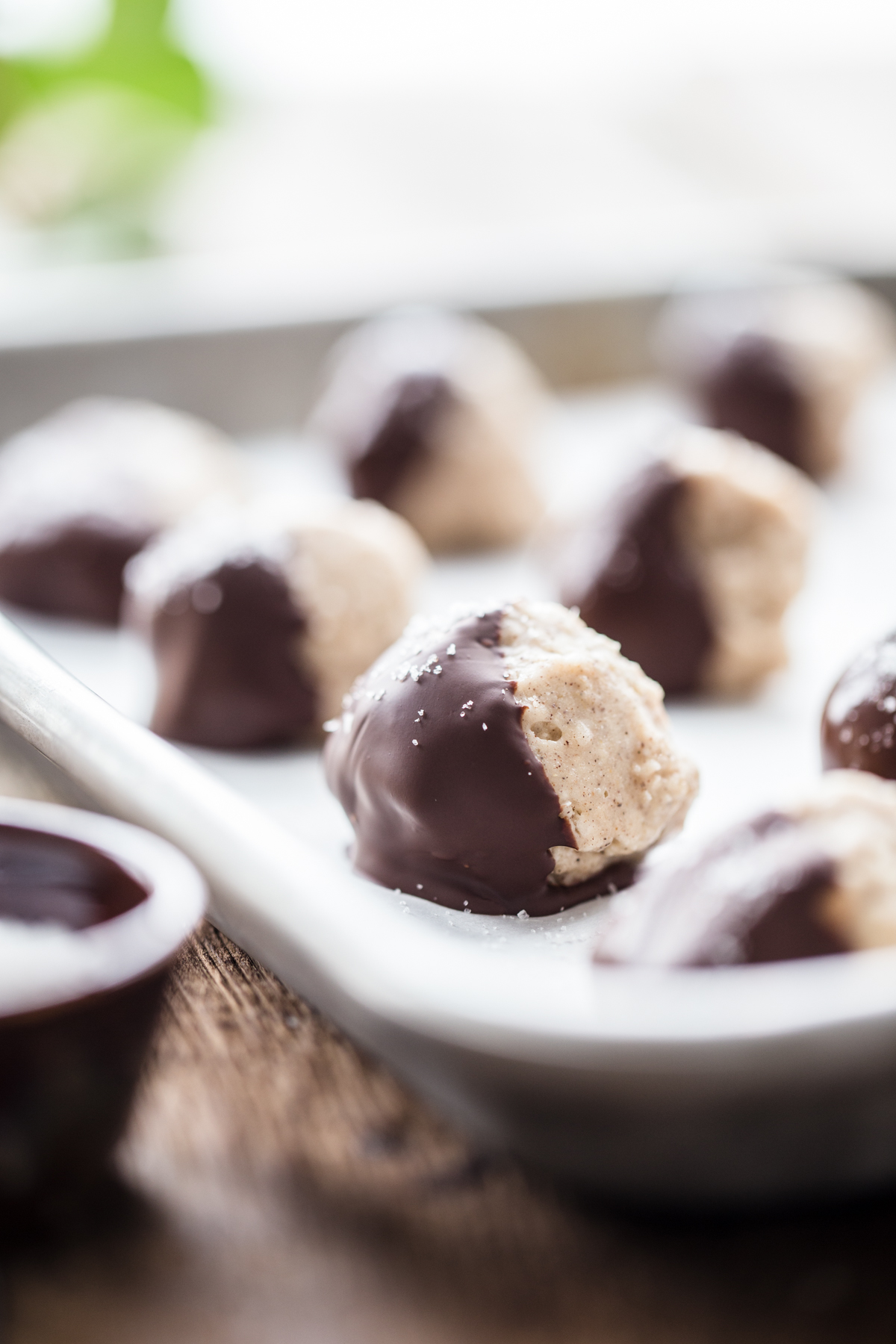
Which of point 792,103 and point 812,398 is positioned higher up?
point 812,398

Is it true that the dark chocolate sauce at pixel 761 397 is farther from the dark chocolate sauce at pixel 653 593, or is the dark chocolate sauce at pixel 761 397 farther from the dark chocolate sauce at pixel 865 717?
the dark chocolate sauce at pixel 865 717

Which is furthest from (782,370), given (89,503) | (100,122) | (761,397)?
(100,122)

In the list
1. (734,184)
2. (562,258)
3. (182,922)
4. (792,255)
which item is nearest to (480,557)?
(562,258)

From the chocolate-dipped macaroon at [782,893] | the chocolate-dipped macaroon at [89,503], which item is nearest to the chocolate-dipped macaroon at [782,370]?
the chocolate-dipped macaroon at [89,503]

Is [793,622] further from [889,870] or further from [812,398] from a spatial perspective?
[889,870]

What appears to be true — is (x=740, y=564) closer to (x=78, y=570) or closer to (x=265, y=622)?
(x=265, y=622)

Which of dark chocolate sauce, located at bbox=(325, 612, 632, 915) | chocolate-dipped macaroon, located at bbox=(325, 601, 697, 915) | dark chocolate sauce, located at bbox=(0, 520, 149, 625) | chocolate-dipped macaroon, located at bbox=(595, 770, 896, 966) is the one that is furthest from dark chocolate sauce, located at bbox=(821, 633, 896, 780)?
dark chocolate sauce, located at bbox=(0, 520, 149, 625)
